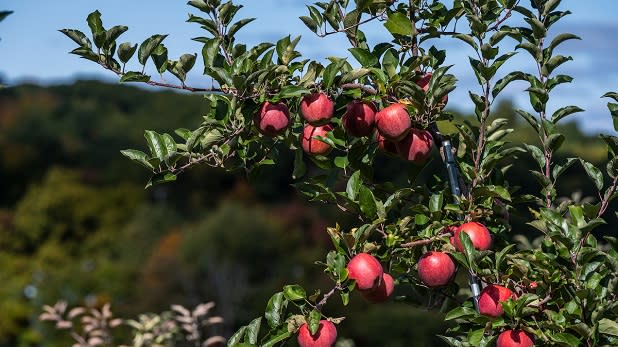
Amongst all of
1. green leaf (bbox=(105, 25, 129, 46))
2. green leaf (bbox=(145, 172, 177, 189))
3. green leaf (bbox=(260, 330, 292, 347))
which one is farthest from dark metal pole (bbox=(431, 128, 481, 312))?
green leaf (bbox=(105, 25, 129, 46))

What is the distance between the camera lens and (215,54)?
Result: 6.50ft

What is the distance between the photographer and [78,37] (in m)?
1.92

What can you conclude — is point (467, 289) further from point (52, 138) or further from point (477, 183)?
point (52, 138)

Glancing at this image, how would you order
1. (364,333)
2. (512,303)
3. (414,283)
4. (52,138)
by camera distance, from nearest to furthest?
(512,303), (414,283), (364,333), (52,138)

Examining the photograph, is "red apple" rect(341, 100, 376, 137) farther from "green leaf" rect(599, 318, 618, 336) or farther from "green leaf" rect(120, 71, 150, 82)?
"green leaf" rect(599, 318, 618, 336)

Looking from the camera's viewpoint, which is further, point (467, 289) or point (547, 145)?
point (467, 289)

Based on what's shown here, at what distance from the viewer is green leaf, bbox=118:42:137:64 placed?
1926 millimetres

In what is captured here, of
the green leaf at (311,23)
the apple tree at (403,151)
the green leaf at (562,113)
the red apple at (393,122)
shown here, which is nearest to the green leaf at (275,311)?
the apple tree at (403,151)

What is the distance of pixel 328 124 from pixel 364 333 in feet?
36.7

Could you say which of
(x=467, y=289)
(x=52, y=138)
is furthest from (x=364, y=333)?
(x=52, y=138)

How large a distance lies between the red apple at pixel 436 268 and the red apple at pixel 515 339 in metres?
0.16

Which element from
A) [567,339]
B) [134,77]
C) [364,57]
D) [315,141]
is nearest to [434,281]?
[567,339]

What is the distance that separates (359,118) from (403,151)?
0.12m

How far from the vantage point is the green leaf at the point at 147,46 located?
6.43 ft
